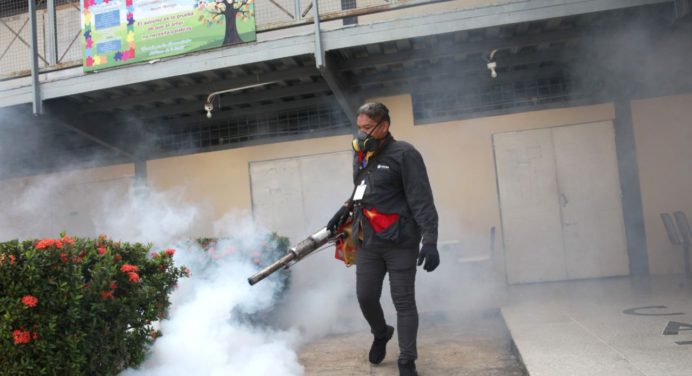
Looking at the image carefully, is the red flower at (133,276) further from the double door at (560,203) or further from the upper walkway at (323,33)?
the double door at (560,203)

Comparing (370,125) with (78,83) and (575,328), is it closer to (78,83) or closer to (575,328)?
(575,328)

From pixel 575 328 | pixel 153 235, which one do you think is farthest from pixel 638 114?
pixel 153 235

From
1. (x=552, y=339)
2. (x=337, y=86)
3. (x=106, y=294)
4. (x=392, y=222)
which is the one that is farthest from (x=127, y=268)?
(x=337, y=86)

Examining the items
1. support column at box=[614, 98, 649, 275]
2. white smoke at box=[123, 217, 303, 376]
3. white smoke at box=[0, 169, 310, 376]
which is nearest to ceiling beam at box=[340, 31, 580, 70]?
support column at box=[614, 98, 649, 275]

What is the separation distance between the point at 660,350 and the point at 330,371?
212 centimetres

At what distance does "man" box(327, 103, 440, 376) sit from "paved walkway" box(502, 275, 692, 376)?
2.71 feet

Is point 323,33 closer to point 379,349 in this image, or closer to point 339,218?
point 339,218

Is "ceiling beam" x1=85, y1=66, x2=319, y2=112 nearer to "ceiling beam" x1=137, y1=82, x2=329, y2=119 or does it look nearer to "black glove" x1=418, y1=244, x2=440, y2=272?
"ceiling beam" x1=137, y1=82, x2=329, y2=119

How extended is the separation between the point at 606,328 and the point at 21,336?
381cm

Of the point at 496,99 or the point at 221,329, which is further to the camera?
the point at 496,99

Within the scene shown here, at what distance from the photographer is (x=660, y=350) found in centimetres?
331

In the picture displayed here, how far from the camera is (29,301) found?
91.7 inches

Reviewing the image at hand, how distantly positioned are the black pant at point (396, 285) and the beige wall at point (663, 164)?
5275 mm

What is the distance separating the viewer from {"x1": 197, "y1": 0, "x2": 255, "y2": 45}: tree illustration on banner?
6285mm
